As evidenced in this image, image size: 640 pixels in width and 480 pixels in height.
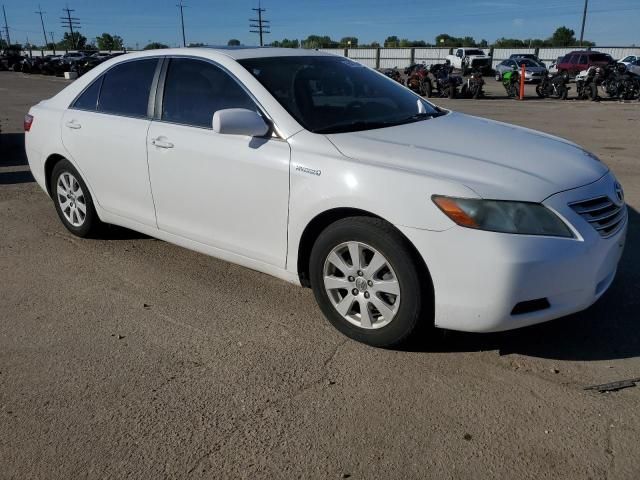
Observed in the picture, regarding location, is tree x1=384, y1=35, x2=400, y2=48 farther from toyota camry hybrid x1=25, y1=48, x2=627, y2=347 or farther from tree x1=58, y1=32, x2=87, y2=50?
toyota camry hybrid x1=25, y1=48, x2=627, y2=347

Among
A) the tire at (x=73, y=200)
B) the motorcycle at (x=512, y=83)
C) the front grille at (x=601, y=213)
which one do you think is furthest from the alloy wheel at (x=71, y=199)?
the motorcycle at (x=512, y=83)

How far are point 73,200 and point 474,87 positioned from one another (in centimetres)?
2073

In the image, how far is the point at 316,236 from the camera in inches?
135

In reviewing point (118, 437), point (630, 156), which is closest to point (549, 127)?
point (630, 156)

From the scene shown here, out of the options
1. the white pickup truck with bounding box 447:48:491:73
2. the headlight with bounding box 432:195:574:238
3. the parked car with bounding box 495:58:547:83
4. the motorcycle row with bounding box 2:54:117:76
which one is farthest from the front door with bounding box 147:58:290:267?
the motorcycle row with bounding box 2:54:117:76

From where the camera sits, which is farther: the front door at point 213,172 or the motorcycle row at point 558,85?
the motorcycle row at point 558,85

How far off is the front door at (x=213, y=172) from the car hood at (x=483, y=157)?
0.50 metres

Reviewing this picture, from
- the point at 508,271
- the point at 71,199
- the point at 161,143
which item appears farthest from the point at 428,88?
the point at 508,271

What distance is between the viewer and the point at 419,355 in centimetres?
323

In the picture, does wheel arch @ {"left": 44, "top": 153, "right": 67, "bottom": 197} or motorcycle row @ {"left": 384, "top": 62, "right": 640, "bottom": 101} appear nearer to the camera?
wheel arch @ {"left": 44, "top": 153, "right": 67, "bottom": 197}

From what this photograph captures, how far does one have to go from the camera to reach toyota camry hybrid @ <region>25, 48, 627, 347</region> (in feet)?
9.27

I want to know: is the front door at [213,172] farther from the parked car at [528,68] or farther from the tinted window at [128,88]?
the parked car at [528,68]

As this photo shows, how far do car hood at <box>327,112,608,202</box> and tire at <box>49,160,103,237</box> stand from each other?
261cm

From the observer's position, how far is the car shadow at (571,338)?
3219mm
